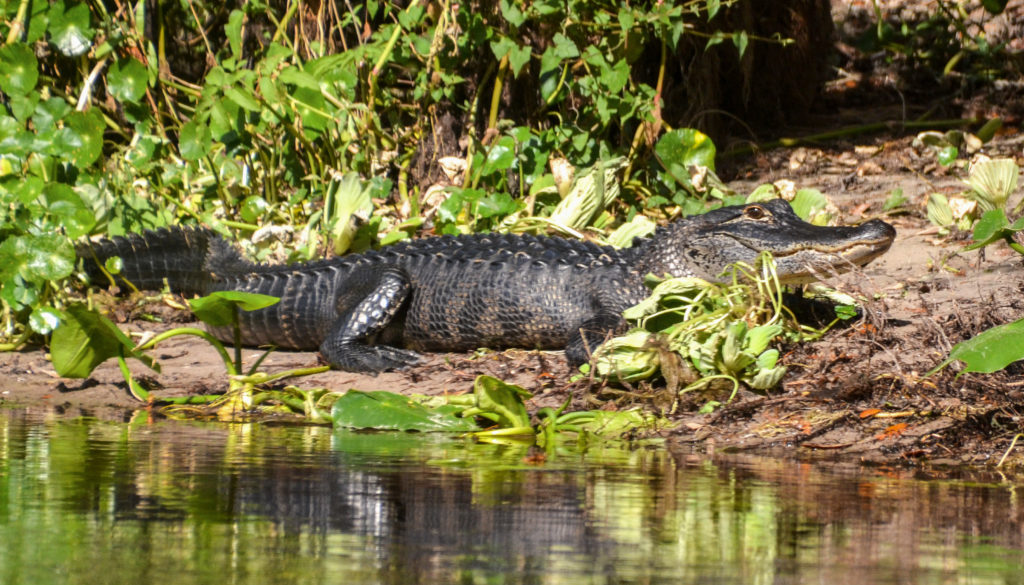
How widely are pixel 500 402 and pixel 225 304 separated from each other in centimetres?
115

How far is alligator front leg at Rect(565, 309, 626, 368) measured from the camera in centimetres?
470

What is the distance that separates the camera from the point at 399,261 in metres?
5.59

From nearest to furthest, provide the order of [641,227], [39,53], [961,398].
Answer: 1. [961,398]
2. [641,227]
3. [39,53]

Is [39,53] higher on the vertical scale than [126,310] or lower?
higher

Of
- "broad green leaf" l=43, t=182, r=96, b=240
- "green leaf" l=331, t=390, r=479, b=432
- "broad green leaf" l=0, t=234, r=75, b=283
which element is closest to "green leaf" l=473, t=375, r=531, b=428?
"green leaf" l=331, t=390, r=479, b=432

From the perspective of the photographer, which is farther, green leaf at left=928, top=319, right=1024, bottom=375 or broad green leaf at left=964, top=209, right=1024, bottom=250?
broad green leaf at left=964, top=209, right=1024, bottom=250

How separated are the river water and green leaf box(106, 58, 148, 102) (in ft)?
13.0

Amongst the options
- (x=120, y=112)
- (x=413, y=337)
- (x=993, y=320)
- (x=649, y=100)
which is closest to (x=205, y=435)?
(x=413, y=337)

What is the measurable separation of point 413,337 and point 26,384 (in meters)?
1.66

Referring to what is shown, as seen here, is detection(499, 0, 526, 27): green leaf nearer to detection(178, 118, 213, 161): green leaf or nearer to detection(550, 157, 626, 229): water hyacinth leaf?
detection(550, 157, 626, 229): water hyacinth leaf

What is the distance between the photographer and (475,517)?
2145 millimetres

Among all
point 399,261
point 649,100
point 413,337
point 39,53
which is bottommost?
point 413,337

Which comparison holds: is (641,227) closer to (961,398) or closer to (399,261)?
(399,261)

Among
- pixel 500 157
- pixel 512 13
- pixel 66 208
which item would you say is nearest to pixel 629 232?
pixel 500 157
